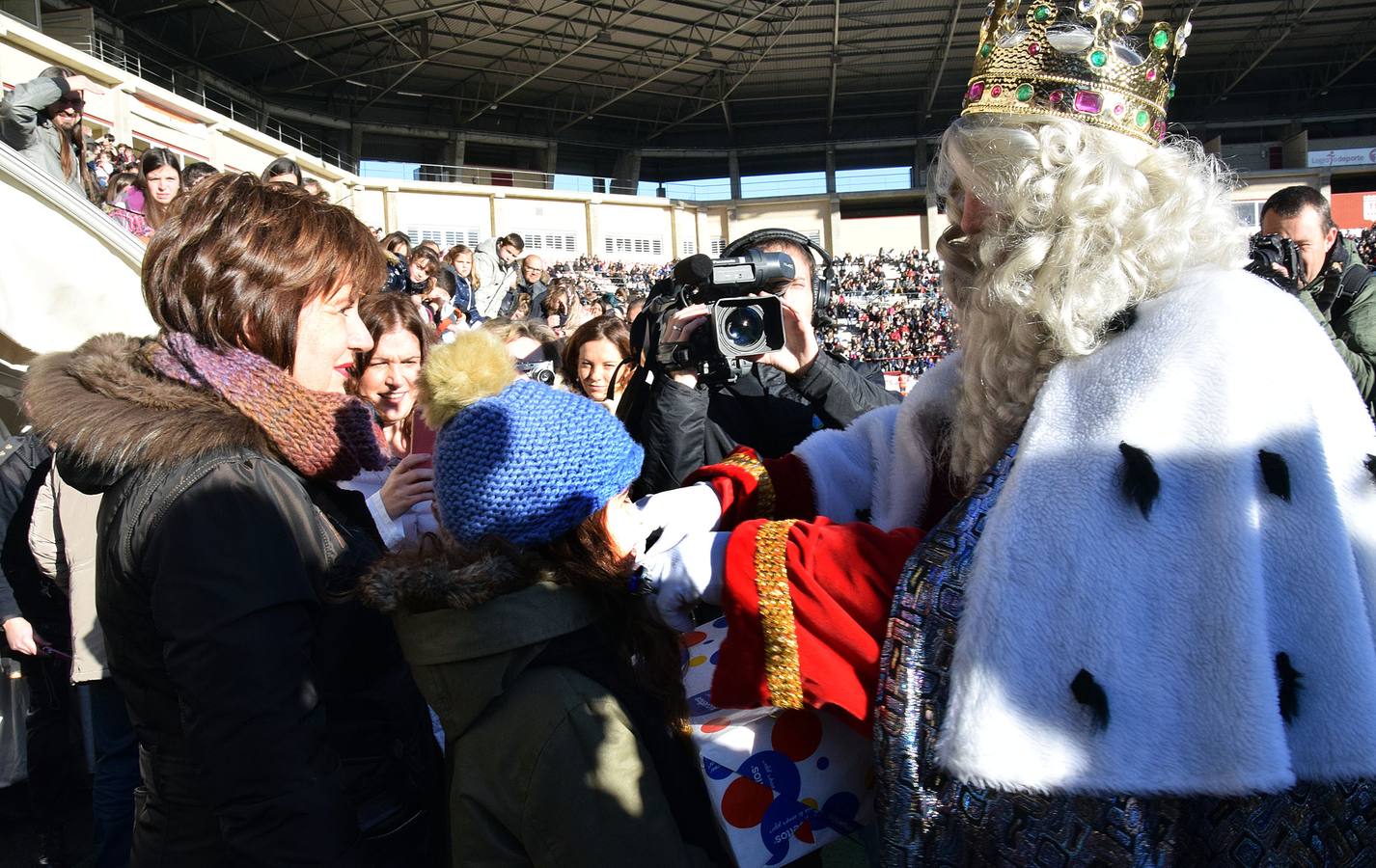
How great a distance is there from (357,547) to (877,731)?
2.86ft

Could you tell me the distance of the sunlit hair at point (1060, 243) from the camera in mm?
1210

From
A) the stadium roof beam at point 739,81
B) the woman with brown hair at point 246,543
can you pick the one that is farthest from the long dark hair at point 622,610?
the stadium roof beam at point 739,81

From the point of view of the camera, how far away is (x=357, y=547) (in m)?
1.46

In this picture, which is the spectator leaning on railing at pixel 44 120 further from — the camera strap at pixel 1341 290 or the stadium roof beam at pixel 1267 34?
the stadium roof beam at pixel 1267 34

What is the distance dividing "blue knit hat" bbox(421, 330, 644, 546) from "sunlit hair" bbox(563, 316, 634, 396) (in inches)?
72.4

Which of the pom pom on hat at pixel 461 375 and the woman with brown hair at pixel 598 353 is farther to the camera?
the woman with brown hair at pixel 598 353

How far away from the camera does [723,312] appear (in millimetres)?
2025

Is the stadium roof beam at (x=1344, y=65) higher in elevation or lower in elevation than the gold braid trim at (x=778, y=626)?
higher

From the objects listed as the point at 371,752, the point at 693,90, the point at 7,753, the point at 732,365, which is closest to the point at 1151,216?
the point at 732,365

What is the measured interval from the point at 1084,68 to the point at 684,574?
970mm

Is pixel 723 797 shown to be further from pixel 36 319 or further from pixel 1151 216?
pixel 36 319

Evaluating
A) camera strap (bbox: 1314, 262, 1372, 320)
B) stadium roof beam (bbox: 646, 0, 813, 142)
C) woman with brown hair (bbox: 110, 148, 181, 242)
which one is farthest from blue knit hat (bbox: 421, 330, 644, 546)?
stadium roof beam (bbox: 646, 0, 813, 142)

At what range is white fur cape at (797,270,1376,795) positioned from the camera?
3.29 ft

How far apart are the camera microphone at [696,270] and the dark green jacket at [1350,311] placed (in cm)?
245
